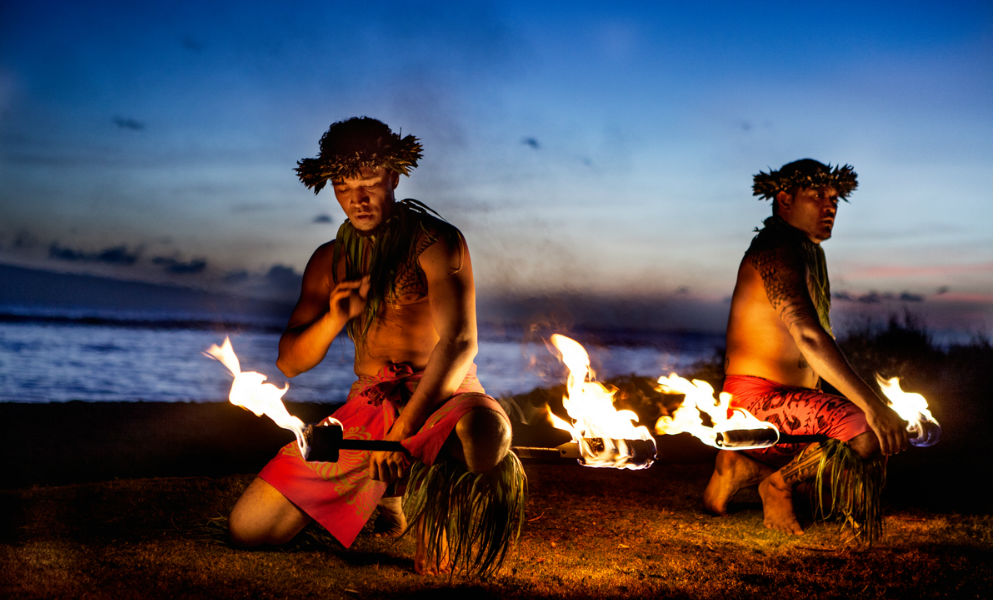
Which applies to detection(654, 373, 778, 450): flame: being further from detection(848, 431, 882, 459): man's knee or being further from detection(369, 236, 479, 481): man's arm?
detection(369, 236, 479, 481): man's arm

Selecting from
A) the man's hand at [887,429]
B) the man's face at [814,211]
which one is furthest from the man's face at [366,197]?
the man's hand at [887,429]

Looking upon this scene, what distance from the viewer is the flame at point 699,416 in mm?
3984

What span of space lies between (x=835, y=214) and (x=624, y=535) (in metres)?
2.11

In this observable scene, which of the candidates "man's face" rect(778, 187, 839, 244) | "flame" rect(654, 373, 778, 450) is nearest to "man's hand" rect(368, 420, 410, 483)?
"flame" rect(654, 373, 778, 450)

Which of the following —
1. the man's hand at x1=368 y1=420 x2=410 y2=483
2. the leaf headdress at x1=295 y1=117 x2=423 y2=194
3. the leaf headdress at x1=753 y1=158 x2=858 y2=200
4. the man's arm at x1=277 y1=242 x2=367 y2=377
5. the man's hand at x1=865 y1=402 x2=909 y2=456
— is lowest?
the man's hand at x1=368 y1=420 x2=410 y2=483

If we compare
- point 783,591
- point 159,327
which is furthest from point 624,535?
point 159,327

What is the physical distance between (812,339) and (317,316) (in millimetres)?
2429

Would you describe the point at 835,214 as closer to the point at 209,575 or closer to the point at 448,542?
the point at 448,542

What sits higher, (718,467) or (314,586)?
(718,467)

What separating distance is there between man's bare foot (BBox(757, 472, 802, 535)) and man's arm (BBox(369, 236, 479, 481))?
6.65 feet

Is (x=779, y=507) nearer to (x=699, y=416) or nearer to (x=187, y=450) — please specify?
(x=699, y=416)

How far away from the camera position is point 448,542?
10.8ft

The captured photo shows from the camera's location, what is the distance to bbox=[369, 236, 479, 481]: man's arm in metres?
3.35

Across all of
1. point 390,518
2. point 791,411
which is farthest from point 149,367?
point 791,411
